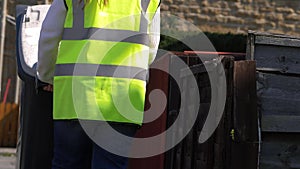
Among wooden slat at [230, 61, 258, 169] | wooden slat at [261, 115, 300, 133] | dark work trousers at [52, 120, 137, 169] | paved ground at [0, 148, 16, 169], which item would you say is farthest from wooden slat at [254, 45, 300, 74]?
paved ground at [0, 148, 16, 169]

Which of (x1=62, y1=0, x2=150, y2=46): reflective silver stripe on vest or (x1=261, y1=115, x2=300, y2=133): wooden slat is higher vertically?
(x1=62, y1=0, x2=150, y2=46): reflective silver stripe on vest

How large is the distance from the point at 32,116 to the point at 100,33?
1.15 metres

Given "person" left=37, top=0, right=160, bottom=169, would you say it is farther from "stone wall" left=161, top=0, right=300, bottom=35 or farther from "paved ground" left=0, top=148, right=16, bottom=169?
"stone wall" left=161, top=0, right=300, bottom=35

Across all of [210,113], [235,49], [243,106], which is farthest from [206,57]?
[235,49]

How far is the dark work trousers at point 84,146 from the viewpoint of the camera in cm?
340

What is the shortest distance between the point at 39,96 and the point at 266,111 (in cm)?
139

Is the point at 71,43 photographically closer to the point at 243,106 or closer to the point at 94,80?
the point at 94,80

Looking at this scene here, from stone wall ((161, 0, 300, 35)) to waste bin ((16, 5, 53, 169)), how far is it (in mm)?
12721

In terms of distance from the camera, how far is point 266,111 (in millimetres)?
3824

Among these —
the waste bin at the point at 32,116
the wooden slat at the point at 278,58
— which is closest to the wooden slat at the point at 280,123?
the wooden slat at the point at 278,58

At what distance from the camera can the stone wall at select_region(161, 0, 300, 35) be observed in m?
17.4

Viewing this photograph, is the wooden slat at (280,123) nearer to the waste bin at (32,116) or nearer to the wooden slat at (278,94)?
the wooden slat at (278,94)

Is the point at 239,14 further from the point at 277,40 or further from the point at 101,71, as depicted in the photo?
the point at 101,71

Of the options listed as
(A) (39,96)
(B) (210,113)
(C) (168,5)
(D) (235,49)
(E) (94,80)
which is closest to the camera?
(E) (94,80)
